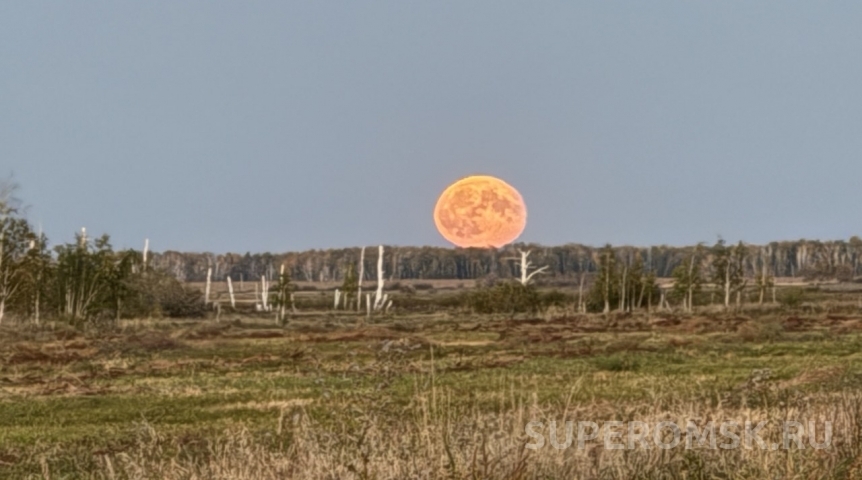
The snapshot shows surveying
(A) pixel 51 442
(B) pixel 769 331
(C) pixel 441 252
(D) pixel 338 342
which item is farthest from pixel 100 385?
(C) pixel 441 252

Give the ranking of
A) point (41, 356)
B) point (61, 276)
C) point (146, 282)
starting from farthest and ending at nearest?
1. point (146, 282)
2. point (61, 276)
3. point (41, 356)

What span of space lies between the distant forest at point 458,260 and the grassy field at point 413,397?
10372 centimetres

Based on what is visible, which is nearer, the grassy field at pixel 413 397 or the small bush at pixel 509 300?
the grassy field at pixel 413 397

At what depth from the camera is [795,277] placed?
151125mm

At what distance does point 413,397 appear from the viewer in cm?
762

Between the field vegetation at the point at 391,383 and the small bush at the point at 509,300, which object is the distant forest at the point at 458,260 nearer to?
the small bush at the point at 509,300

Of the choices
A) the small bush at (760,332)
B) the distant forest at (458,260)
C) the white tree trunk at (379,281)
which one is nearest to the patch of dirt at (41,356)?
the small bush at (760,332)

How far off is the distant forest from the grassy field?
10372cm

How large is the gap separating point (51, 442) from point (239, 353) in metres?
18.4

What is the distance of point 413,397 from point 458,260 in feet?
492

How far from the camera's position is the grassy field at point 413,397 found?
6.41 metres

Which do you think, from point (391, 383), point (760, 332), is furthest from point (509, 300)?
point (391, 383)

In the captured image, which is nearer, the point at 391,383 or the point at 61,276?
the point at 391,383

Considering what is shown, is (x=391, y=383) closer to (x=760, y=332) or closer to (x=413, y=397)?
(x=413, y=397)
